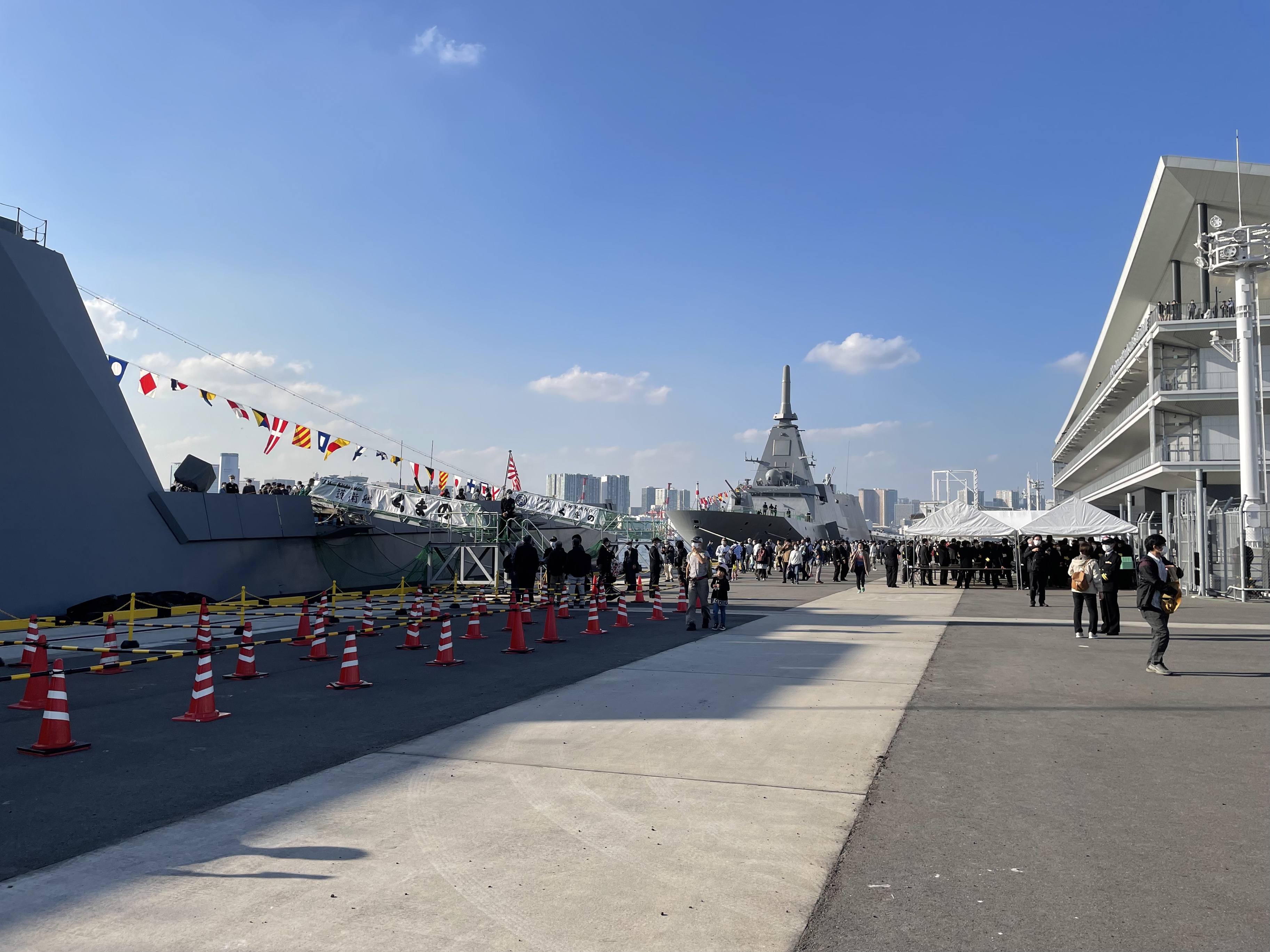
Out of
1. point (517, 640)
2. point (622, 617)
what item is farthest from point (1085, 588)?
point (517, 640)

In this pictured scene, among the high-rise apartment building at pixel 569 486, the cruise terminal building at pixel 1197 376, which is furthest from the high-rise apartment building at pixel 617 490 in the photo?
the cruise terminal building at pixel 1197 376

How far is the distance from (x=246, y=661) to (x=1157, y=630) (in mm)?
10665

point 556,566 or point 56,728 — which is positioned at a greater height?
point 556,566

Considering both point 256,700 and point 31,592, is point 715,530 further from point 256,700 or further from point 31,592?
point 256,700

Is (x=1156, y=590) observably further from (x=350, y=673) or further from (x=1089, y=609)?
(x=350, y=673)

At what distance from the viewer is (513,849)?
4.62 meters

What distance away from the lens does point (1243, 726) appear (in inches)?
302

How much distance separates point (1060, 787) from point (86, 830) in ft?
19.8

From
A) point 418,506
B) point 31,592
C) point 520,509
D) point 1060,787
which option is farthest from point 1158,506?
point 31,592

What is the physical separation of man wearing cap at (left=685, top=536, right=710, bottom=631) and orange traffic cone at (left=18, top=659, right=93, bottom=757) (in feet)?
33.4

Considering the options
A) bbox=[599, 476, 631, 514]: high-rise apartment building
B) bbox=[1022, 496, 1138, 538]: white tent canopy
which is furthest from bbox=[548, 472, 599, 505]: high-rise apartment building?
bbox=[1022, 496, 1138, 538]: white tent canopy

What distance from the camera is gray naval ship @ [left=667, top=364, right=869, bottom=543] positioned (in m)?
48.1

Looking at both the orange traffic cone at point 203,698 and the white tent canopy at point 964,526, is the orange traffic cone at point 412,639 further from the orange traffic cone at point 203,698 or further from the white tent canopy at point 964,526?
the white tent canopy at point 964,526

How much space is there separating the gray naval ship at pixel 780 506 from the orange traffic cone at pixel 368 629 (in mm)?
32904
